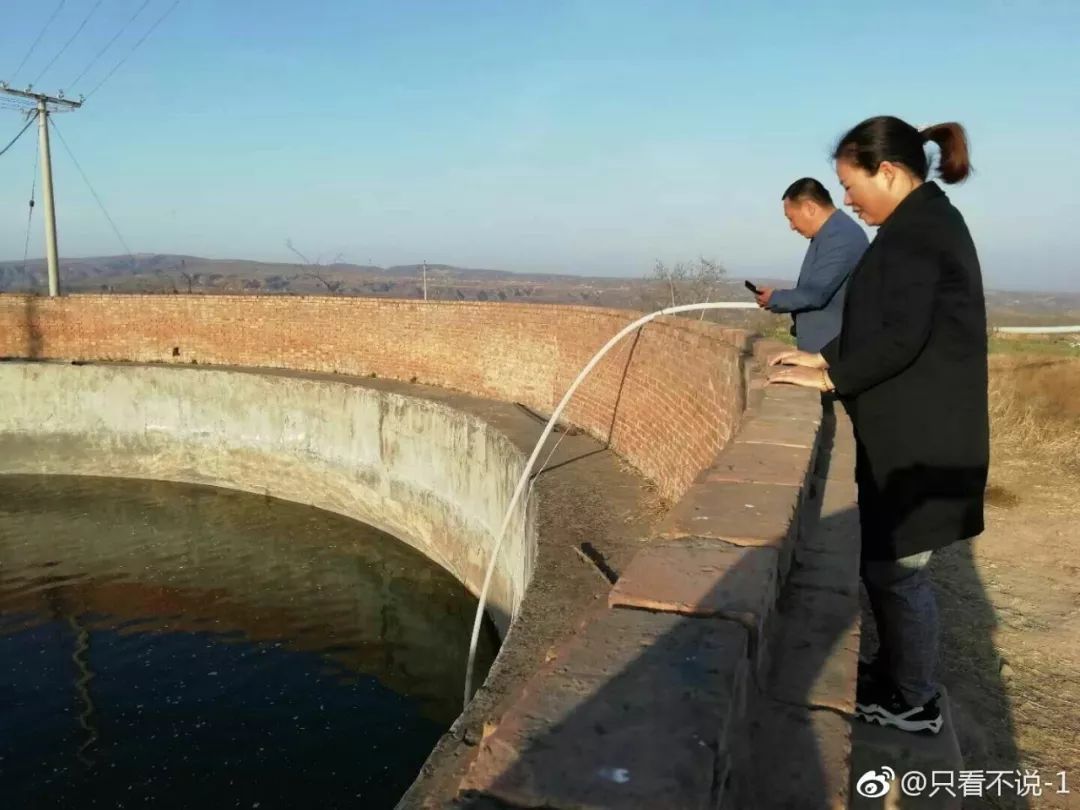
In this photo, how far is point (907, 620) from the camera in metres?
2.14

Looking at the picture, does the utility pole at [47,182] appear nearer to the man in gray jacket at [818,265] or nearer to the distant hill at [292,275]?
the man in gray jacket at [818,265]

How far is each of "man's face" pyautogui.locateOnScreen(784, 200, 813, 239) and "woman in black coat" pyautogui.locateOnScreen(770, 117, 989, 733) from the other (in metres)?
2.25

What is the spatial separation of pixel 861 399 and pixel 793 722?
3.03 ft

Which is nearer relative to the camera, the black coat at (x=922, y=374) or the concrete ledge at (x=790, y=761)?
the concrete ledge at (x=790, y=761)

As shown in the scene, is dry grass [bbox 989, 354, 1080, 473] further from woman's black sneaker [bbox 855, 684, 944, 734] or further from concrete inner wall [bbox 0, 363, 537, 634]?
woman's black sneaker [bbox 855, 684, 944, 734]

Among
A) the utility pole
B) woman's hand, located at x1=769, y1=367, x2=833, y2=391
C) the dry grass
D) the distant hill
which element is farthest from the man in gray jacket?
the distant hill

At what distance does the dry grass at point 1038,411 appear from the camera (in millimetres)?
8977

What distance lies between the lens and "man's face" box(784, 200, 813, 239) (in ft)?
14.3

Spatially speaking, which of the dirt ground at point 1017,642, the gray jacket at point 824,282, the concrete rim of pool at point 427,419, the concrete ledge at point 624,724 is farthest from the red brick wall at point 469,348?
the concrete ledge at point 624,724

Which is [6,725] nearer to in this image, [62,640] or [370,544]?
[62,640]

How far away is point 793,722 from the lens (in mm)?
1694

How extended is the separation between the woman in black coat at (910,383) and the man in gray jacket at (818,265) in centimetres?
178

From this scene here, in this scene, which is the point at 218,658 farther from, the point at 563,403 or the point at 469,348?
the point at 469,348

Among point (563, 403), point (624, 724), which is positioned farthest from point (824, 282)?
point (624, 724)
